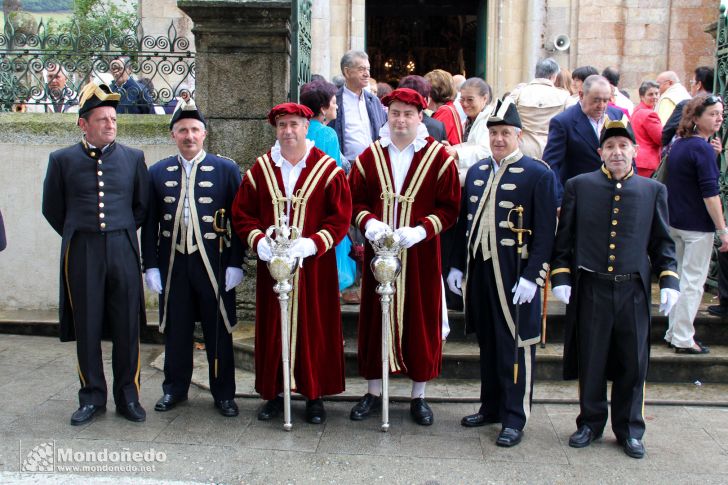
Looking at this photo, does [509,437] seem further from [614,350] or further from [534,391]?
[534,391]

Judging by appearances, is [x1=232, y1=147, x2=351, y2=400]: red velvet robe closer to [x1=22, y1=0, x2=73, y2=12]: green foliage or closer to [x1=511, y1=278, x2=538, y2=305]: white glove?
[x1=511, y1=278, x2=538, y2=305]: white glove

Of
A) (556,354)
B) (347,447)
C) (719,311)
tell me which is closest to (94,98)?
(347,447)

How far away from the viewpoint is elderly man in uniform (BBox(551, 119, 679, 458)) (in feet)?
15.2

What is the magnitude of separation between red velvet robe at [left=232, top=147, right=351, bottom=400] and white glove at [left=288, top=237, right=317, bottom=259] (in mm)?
157

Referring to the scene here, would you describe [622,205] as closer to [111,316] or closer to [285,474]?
[285,474]

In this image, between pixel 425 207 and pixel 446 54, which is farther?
pixel 446 54

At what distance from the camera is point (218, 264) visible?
5250mm

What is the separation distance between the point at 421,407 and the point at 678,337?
2203 mm

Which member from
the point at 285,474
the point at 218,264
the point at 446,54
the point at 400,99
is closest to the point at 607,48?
the point at 446,54

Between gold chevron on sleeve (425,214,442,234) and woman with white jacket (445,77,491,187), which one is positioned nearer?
gold chevron on sleeve (425,214,442,234)

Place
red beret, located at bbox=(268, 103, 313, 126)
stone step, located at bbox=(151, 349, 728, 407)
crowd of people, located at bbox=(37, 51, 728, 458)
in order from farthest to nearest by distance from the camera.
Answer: stone step, located at bbox=(151, 349, 728, 407), red beret, located at bbox=(268, 103, 313, 126), crowd of people, located at bbox=(37, 51, 728, 458)

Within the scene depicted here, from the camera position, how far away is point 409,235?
4840 mm

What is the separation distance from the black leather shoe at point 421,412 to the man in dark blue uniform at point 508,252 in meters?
0.49

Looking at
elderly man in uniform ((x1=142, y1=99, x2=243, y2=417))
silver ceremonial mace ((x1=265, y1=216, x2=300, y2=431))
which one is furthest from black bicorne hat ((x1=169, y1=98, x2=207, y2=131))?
silver ceremonial mace ((x1=265, y1=216, x2=300, y2=431))
